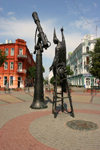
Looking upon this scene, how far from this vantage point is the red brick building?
101 ft

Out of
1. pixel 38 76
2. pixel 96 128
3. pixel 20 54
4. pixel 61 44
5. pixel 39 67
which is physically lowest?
pixel 96 128

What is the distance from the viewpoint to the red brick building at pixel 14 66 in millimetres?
30906

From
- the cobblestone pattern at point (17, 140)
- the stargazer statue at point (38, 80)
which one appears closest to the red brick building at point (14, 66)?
the stargazer statue at point (38, 80)

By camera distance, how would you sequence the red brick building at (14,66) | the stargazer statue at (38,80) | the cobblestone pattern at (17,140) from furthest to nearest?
the red brick building at (14,66)
the stargazer statue at (38,80)
the cobblestone pattern at (17,140)

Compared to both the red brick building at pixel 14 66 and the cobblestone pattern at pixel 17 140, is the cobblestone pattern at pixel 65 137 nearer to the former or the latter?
the cobblestone pattern at pixel 17 140

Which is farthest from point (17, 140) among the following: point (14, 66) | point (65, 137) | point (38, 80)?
point (14, 66)

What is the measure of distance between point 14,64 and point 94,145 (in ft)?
99.7

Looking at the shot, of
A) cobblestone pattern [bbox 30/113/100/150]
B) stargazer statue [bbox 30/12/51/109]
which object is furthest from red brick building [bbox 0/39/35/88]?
cobblestone pattern [bbox 30/113/100/150]

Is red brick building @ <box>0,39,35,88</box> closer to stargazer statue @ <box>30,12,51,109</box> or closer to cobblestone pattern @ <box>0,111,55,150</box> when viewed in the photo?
stargazer statue @ <box>30,12,51,109</box>

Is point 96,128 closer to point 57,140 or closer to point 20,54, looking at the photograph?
point 57,140

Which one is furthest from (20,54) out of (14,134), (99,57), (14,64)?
(14,134)

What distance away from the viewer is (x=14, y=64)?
3144 centimetres

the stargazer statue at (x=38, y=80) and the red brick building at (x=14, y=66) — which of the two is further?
the red brick building at (x=14, y=66)

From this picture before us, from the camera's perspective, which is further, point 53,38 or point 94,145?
point 53,38
